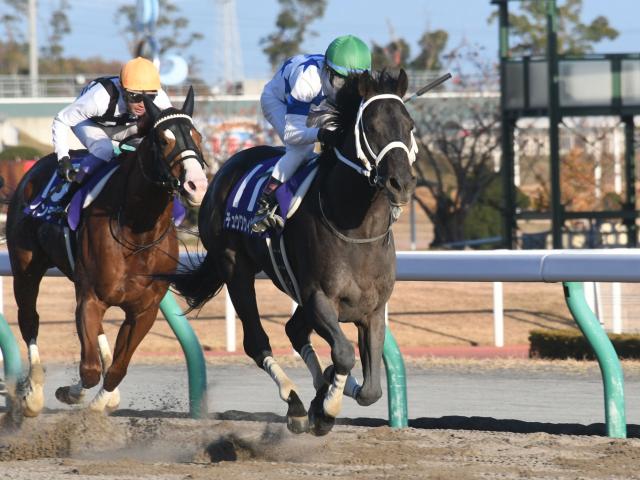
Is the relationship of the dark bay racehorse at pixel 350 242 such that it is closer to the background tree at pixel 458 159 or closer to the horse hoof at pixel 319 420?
the horse hoof at pixel 319 420

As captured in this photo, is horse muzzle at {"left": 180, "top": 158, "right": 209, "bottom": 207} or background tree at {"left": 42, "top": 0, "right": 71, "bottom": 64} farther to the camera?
background tree at {"left": 42, "top": 0, "right": 71, "bottom": 64}

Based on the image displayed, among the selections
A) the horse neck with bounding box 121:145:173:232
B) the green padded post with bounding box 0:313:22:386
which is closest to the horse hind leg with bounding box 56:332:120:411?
the green padded post with bounding box 0:313:22:386

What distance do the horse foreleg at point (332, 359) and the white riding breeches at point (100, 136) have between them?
5.75 ft

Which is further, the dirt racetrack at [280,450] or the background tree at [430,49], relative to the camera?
the background tree at [430,49]

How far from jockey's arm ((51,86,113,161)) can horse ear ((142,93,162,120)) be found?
53 cm

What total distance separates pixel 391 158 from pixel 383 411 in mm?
2337

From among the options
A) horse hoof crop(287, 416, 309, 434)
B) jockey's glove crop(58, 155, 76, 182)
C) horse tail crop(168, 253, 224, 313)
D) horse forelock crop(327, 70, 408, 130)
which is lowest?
horse hoof crop(287, 416, 309, 434)

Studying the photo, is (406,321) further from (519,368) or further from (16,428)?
(16,428)

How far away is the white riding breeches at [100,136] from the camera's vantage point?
6586 millimetres

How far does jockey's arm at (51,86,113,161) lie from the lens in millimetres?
6590

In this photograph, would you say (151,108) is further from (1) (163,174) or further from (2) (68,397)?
(2) (68,397)

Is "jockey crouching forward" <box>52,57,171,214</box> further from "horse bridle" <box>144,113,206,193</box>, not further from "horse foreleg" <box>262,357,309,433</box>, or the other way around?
"horse foreleg" <box>262,357,309,433</box>

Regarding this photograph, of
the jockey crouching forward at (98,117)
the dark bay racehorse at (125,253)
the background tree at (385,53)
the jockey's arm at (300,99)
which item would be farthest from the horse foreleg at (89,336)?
the background tree at (385,53)

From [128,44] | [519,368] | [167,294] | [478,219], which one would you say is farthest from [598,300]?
[128,44]
